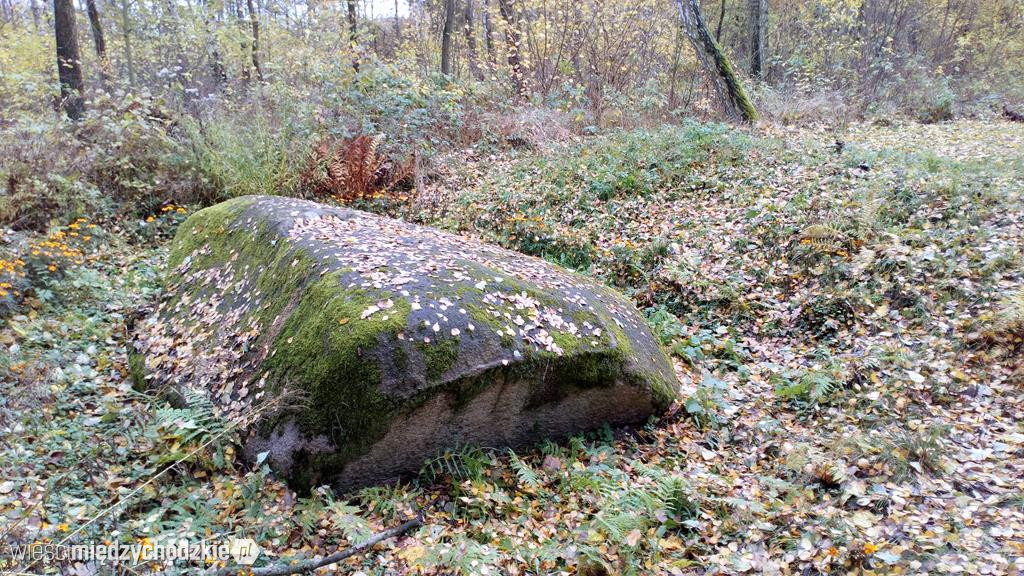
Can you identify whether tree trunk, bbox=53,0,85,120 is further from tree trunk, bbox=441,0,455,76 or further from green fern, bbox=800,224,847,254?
green fern, bbox=800,224,847,254

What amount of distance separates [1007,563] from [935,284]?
3.34 m

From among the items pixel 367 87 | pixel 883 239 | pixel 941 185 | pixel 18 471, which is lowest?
pixel 18 471

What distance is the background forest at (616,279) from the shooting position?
3154 mm

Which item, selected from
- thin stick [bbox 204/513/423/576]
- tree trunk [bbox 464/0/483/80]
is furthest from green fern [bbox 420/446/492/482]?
tree trunk [bbox 464/0/483/80]

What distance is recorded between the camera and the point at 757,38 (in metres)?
15.1

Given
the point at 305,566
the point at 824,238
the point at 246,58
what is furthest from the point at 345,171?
the point at 246,58

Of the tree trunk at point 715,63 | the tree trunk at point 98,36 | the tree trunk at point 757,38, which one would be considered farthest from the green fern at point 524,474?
the tree trunk at point 98,36

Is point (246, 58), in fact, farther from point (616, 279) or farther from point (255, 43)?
point (616, 279)

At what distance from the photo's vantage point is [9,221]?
7.22 meters

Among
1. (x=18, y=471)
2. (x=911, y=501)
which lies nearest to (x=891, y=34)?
(x=911, y=501)

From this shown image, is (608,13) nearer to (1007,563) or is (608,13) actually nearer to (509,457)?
(509,457)

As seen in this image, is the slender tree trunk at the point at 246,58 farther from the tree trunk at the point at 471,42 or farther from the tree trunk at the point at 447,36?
the tree trunk at the point at 471,42

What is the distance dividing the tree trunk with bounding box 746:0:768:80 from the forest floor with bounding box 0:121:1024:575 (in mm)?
8913

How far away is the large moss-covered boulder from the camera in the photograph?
3.52 m
